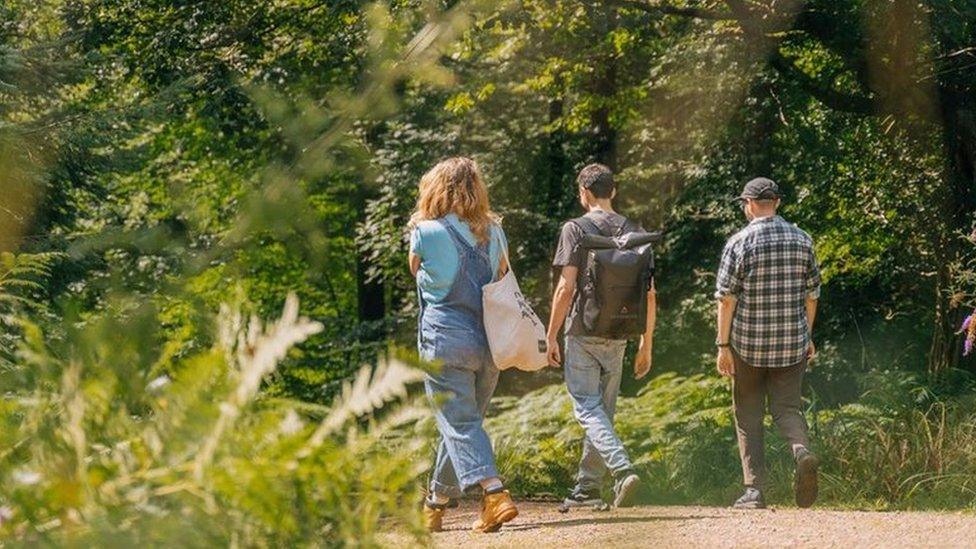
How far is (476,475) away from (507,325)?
0.68 m

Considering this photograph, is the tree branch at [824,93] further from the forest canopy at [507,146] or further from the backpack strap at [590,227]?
the backpack strap at [590,227]

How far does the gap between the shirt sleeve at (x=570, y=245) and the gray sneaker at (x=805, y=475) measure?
1.48 metres

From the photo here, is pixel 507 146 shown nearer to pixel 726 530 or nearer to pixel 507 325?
pixel 507 325

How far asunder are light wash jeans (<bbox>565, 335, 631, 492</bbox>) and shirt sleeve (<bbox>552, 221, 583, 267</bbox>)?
0.39m

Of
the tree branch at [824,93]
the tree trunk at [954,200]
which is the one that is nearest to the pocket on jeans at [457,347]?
the tree trunk at [954,200]

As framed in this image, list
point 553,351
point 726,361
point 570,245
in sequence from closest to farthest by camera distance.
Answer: point 553,351
point 570,245
point 726,361

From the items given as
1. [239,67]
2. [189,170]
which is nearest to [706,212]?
[239,67]

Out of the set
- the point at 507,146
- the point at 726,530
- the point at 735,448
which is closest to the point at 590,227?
the point at 726,530

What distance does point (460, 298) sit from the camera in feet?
24.6

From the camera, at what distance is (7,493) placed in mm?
2715

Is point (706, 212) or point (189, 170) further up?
point (189, 170)

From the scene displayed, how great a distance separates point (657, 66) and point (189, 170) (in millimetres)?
8391

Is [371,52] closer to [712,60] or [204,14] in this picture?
[204,14]

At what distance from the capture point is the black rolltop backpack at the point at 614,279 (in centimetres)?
852
